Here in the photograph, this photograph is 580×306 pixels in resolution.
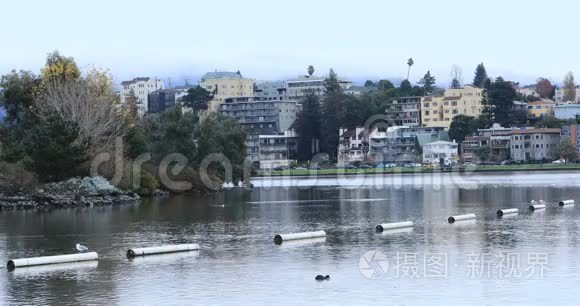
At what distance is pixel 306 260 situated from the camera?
105 feet

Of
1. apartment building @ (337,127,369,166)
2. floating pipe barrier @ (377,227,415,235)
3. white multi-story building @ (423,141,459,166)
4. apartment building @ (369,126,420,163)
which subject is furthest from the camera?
apartment building @ (369,126,420,163)

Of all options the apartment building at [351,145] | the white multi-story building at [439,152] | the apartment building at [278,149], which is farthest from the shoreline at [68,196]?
the apartment building at [278,149]

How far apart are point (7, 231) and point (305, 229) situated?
13173 mm

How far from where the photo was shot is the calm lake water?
25.2m

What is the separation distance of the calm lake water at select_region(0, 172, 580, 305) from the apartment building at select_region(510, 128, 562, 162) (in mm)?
123557

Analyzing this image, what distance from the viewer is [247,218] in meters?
51.7

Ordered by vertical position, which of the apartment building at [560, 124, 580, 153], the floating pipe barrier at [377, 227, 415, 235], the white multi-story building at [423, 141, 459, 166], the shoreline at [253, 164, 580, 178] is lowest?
the shoreline at [253, 164, 580, 178]

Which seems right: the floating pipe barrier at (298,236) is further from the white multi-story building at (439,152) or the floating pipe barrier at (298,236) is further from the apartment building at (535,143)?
the apartment building at (535,143)

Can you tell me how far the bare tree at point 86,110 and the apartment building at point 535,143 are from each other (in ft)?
356

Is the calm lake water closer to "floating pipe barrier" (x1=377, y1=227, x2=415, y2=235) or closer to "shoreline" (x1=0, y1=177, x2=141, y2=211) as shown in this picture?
"floating pipe barrier" (x1=377, y1=227, x2=415, y2=235)

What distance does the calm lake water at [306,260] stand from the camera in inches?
993

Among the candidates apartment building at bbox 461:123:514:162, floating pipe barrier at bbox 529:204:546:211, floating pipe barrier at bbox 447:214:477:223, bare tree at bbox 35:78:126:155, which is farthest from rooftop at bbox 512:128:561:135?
floating pipe barrier at bbox 447:214:477:223

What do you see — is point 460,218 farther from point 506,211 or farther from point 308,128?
point 308,128

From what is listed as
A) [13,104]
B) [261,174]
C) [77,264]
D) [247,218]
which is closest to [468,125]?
[261,174]
